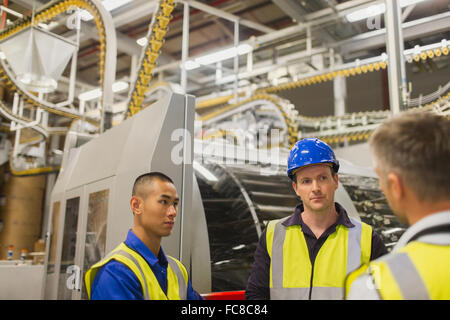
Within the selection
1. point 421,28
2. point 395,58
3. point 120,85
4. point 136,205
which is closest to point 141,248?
point 136,205

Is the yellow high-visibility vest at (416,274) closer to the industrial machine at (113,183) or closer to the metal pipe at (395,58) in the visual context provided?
the industrial machine at (113,183)

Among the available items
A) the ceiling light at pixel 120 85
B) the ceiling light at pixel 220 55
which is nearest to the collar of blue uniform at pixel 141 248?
the ceiling light at pixel 220 55

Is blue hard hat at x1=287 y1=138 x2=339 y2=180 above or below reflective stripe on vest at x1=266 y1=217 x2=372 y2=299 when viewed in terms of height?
above

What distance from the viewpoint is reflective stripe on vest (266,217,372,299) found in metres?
1.74

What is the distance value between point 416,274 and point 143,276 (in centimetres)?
97

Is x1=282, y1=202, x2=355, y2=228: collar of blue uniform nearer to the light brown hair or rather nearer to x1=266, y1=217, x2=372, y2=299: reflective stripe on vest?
x1=266, y1=217, x2=372, y2=299: reflective stripe on vest

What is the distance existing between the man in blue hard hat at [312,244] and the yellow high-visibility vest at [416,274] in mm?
856

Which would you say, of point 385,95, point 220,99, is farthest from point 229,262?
point 220,99

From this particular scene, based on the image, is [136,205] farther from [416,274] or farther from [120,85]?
[120,85]

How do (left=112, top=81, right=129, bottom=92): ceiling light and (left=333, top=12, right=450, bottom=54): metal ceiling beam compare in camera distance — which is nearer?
(left=333, top=12, right=450, bottom=54): metal ceiling beam

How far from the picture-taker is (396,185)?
100 cm

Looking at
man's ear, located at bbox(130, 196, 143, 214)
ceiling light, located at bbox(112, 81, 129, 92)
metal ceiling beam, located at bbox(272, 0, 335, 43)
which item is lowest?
man's ear, located at bbox(130, 196, 143, 214)

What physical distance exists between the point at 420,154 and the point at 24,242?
40.2 feet

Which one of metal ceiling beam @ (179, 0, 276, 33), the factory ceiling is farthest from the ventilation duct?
metal ceiling beam @ (179, 0, 276, 33)
